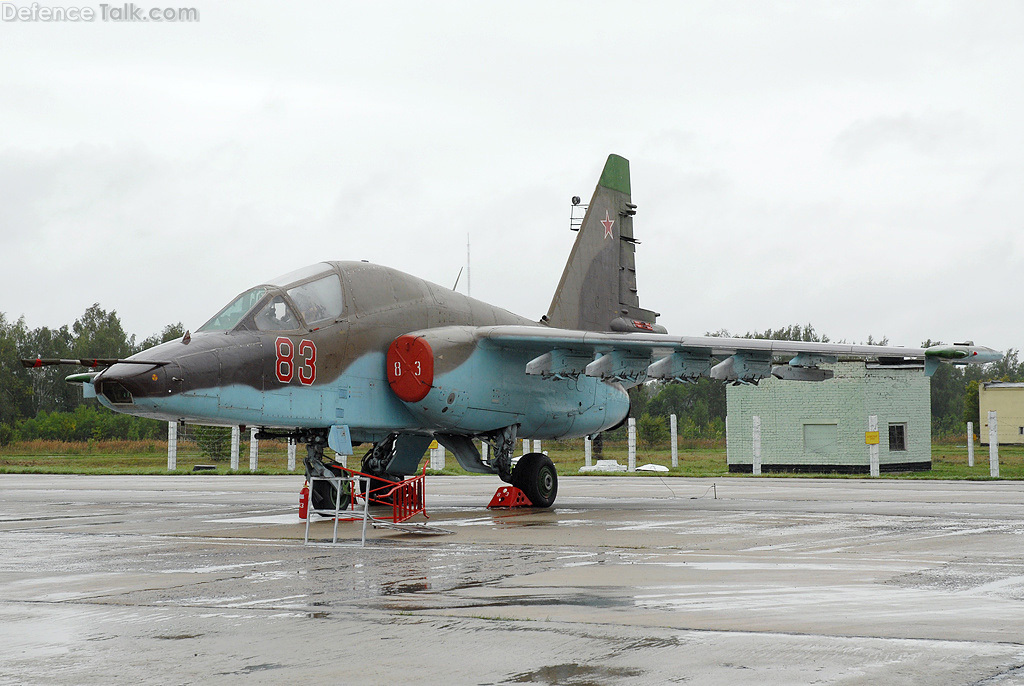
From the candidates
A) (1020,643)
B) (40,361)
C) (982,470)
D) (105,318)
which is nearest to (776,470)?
(982,470)

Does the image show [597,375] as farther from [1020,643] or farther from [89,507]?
[1020,643]

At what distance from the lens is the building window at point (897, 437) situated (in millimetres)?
34688

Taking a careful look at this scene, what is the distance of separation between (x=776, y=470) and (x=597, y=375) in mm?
22286

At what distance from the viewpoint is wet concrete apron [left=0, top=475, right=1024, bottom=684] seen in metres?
4.43

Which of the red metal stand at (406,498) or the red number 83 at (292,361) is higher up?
the red number 83 at (292,361)

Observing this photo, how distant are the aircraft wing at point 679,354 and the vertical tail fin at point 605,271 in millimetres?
3354

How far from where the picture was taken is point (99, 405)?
158 feet

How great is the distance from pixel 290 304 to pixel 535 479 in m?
4.96

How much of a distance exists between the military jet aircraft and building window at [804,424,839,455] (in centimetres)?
1830

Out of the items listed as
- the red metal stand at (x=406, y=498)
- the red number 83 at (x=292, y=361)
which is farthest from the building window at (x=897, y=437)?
the red number 83 at (x=292, y=361)

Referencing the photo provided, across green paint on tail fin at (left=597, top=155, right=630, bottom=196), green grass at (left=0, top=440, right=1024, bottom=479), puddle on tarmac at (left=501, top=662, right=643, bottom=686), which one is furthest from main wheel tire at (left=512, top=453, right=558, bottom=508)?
green grass at (left=0, top=440, right=1024, bottom=479)

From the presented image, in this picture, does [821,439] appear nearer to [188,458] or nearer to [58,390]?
[188,458]

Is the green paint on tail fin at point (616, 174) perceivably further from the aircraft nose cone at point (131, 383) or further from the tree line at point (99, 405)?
the tree line at point (99, 405)

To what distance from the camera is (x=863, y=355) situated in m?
14.4
